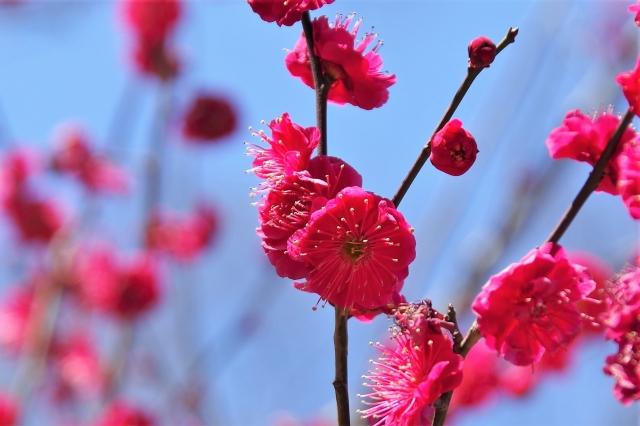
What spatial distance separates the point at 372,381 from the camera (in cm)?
128

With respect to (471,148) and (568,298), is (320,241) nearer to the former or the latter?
(471,148)

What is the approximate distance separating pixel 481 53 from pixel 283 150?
0.31 m

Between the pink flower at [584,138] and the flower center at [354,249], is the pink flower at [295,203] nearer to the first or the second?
the flower center at [354,249]

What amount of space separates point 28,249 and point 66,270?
1.30 m

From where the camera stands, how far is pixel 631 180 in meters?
1.12

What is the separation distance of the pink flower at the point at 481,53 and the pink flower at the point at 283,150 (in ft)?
0.75

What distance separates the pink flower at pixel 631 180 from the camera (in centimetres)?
112

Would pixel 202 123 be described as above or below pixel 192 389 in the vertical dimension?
above

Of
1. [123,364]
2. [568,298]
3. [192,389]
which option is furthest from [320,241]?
[192,389]

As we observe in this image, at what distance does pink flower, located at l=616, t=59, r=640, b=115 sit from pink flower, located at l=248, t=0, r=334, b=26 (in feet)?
1.39

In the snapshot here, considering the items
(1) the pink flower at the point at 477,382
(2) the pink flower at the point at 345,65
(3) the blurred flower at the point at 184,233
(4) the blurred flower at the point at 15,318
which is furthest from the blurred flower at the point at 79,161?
Answer: (2) the pink flower at the point at 345,65

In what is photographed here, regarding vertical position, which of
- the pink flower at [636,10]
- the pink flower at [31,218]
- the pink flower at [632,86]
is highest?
the pink flower at [636,10]

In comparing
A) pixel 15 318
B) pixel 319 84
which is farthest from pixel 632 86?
pixel 15 318

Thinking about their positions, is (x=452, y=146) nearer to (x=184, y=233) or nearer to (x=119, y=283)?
(x=119, y=283)
